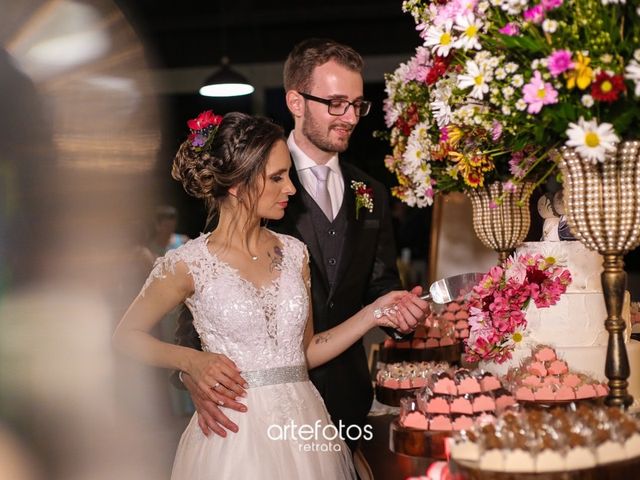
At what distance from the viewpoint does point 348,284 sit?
11.1 ft

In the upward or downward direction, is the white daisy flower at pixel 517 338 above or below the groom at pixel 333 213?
below

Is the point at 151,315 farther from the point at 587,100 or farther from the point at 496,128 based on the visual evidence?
the point at 587,100

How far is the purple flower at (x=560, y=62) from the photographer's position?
76.7 inches

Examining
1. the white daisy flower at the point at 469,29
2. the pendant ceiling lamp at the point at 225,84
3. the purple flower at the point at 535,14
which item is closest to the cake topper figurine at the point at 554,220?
the white daisy flower at the point at 469,29

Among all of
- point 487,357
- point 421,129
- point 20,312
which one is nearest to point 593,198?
point 487,357

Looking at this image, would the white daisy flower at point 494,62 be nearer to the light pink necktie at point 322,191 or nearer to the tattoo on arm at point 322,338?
the tattoo on arm at point 322,338

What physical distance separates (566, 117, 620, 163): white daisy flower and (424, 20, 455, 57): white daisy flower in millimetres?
461

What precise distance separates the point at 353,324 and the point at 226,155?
72 centimetres

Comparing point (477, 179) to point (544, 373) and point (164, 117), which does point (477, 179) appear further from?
point (164, 117)

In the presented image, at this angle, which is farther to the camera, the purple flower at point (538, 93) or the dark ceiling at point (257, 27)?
the dark ceiling at point (257, 27)

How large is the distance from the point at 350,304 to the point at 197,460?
95 cm

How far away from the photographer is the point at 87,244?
36.3 feet

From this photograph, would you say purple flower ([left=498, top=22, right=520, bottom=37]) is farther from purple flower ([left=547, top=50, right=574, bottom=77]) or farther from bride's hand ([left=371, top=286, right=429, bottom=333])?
bride's hand ([left=371, top=286, right=429, bottom=333])

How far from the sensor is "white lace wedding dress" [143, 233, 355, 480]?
8.88 ft
